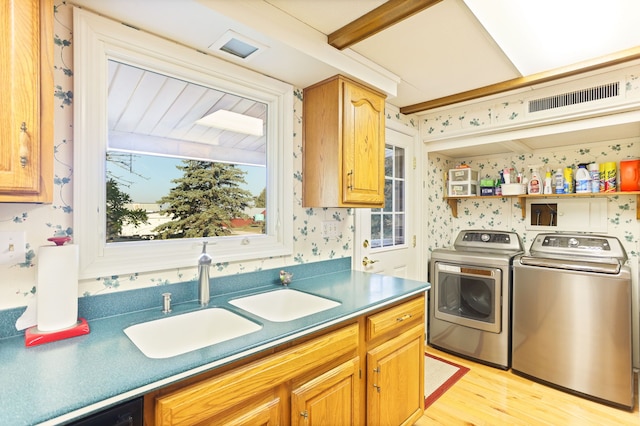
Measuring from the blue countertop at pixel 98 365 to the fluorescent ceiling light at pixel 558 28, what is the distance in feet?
5.14

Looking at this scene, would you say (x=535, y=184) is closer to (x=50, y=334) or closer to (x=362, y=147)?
(x=362, y=147)

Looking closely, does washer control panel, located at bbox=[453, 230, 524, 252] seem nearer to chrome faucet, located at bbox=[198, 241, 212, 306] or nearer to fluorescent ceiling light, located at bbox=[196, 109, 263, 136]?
fluorescent ceiling light, located at bbox=[196, 109, 263, 136]

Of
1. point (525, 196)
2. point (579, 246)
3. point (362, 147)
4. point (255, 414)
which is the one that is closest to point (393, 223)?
point (362, 147)

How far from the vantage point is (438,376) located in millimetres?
2586

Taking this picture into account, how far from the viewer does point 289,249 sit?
77.6 inches

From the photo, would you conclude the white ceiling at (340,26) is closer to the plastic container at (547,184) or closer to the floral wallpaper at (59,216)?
the floral wallpaper at (59,216)

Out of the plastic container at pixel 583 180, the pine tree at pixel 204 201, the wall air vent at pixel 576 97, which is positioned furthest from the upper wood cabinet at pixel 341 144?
the plastic container at pixel 583 180

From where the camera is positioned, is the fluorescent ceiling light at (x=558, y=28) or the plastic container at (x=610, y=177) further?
the plastic container at (x=610, y=177)

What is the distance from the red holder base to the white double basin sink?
137 millimetres

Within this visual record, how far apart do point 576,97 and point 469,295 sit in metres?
1.68

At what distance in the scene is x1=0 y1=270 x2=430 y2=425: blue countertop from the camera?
0.75 meters

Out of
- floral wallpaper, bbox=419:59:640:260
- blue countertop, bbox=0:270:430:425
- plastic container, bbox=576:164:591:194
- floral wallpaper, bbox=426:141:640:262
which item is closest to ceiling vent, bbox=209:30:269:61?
blue countertop, bbox=0:270:430:425

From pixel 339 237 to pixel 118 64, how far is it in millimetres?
1571

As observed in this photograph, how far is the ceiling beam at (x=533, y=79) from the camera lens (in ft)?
6.22
